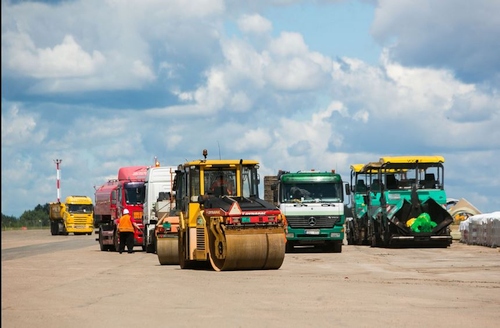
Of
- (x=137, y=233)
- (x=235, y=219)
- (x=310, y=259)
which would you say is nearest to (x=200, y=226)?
(x=235, y=219)

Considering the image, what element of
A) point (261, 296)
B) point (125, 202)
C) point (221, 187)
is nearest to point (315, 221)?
point (125, 202)

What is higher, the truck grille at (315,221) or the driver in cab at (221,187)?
the driver in cab at (221,187)

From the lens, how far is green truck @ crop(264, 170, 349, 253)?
35844mm

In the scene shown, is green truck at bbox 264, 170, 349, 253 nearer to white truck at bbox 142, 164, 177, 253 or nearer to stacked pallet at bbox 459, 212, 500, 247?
white truck at bbox 142, 164, 177, 253

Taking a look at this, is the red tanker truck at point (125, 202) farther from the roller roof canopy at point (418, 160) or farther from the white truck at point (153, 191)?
the roller roof canopy at point (418, 160)

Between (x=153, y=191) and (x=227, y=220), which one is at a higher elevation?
(x=153, y=191)

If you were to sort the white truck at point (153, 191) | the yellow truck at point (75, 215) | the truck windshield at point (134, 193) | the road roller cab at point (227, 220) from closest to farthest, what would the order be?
1. the road roller cab at point (227, 220)
2. the white truck at point (153, 191)
3. the truck windshield at point (134, 193)
4. the yellow truck at point (75, 215)

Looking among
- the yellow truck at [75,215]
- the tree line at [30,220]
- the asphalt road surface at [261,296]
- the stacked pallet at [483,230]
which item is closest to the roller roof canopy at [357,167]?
the stacked pallet at [483,230]

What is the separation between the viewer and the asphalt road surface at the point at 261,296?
12727 mm

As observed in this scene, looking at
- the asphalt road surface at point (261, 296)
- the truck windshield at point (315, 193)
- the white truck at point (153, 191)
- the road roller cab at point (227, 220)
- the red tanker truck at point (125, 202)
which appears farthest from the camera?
the red tanker truck at point (125, 202)

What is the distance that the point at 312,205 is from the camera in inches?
1416

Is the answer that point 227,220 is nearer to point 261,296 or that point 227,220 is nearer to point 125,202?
point 261,296

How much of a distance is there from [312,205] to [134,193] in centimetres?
941

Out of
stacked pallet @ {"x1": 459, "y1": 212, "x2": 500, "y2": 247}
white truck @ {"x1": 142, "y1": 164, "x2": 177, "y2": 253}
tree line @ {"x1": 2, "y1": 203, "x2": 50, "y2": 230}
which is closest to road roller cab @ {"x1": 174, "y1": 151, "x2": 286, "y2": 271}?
white truck @ {"x1": 142, "y1": 164, "x2": 177, "y2": 253}
